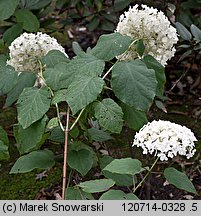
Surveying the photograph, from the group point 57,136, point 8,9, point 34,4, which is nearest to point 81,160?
point 57,136

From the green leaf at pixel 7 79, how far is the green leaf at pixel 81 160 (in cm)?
36

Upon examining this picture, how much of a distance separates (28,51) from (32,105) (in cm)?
29

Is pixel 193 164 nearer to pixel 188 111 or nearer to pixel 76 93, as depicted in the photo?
pixel 188 111

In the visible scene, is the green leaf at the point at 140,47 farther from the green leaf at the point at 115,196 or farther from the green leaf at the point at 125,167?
the green leaf at the point at 115,196

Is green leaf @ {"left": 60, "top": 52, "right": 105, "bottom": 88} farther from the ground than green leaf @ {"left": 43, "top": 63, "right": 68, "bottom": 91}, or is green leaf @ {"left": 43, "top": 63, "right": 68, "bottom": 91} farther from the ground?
green leaf @ {"left": 60, "top": 52, "right": 105, "bottom": 88}

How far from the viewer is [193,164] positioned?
3014 mm

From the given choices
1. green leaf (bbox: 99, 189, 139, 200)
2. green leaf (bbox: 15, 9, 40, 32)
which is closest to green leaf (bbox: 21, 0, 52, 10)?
green leaf (bbox: 15, 9, 40, 32)

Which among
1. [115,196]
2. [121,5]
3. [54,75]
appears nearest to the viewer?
[115,196]

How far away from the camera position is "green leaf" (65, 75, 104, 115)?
1607mm

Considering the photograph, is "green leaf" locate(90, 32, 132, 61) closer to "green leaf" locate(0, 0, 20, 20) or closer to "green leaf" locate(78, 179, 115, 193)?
"green leaf" locate(78, 179, 115, 193)

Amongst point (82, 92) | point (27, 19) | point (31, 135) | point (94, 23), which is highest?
point (82, 92)

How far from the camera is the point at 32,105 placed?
1732mm

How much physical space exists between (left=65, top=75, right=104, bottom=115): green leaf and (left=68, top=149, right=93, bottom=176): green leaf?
16.8 inches

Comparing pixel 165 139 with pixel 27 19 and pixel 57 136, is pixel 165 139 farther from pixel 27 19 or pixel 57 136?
pixel 27 19
